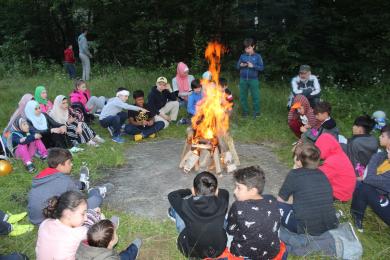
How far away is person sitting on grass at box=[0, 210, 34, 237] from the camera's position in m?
5.16

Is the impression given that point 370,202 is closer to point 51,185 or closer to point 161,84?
point 51,185

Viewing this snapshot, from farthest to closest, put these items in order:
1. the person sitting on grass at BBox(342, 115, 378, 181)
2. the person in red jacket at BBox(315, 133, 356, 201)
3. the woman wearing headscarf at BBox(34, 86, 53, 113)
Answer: the woman wearing headscarf at BBox(34, 86, 53, 113) → the person sitting on grass at BBox(342, 115, 378, 181) → the person in red jacket at BBox(315, 133, 356, 201)

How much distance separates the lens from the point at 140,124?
908cm

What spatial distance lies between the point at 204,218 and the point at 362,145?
11.9 feet

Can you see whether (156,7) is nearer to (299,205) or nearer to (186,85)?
(186,85)

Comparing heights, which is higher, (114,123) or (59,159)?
(59,159)

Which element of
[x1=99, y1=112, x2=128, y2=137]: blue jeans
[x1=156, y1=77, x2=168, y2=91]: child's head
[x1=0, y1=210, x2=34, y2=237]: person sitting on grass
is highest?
[x1=156, y1=77, x2=168, y2=91]: child's head

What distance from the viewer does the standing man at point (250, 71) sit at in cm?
986

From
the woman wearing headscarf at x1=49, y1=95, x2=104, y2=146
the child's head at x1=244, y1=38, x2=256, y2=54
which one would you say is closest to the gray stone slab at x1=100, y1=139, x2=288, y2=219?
the woman wearing headscarf at x1=49, y1=95, x2=104, y2=146

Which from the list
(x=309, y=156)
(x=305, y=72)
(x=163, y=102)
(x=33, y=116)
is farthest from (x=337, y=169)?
(x=33, y=116)

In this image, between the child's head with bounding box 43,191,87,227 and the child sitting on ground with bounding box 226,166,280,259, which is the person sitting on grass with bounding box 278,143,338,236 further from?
the child's head with bounding box 43,191,87,227

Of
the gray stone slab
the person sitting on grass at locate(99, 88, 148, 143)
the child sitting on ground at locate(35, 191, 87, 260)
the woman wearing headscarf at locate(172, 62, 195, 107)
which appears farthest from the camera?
the woman wearing headscarf at locate(172, 62, 195, 107)

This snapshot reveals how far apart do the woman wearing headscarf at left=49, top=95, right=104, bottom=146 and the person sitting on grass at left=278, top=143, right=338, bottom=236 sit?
5.19 metres

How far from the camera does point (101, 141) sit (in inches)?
347
